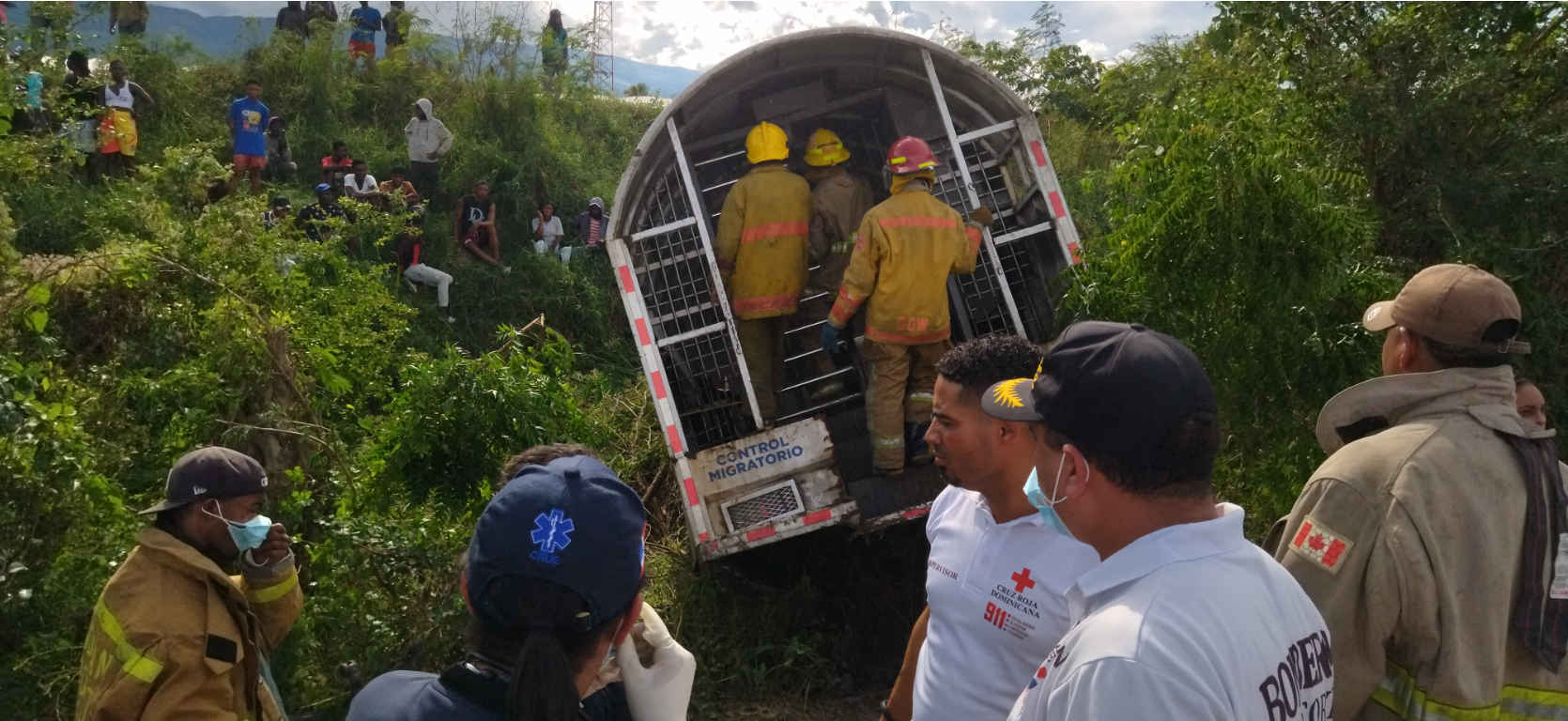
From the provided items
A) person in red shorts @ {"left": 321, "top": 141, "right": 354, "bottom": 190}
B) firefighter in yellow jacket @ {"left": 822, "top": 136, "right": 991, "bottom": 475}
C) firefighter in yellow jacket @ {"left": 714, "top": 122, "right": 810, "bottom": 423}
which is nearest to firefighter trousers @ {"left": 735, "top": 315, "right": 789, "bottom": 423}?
firefighter in yellow jacket @ {"left": 714, "top": 122, "right": 810, "bottom": 423}

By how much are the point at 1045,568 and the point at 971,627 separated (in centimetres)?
21

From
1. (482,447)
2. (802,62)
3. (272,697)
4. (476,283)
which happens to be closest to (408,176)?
(476,283)

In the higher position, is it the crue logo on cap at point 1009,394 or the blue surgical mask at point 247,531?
the blue surgical mask at point 247,531

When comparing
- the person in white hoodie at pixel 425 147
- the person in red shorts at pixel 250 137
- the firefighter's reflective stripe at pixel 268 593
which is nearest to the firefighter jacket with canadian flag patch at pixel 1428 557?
the firefighter's reflective stripe at pixel 268 593

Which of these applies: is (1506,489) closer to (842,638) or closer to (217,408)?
(842,638)

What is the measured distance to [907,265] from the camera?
5.12 m

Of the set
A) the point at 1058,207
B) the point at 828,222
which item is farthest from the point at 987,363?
the point at 828,222

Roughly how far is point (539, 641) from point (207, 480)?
1.92 m

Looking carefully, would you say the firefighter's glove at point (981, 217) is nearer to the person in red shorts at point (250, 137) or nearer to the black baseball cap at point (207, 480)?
the black baseball cap at point (207, 480)

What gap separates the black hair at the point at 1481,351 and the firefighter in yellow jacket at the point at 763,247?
389 cm

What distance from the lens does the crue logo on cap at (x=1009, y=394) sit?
218 cm

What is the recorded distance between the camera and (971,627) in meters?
2.27

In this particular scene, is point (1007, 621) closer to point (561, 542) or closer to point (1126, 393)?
point (1126, 393)

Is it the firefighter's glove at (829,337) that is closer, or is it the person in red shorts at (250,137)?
the firefighter's glove at (829,337)
